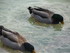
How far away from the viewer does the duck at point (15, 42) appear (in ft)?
21.1

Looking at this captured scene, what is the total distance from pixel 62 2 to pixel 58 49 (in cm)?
469

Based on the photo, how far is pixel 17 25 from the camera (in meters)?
8.36

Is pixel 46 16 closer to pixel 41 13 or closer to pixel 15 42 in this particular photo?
pixel 41 13

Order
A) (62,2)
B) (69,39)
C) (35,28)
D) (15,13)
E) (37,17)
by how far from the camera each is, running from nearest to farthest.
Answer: (69,39), (35,28), (37,17), (15,13), (62,2)

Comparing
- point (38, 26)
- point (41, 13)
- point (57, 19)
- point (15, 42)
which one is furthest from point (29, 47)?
point (41, 13)

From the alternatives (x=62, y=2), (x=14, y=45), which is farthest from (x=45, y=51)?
(x=62, y=2)

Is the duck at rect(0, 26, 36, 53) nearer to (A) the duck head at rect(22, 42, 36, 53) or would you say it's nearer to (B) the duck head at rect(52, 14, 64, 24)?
(A) the duck head at rect(22, 42, 36, 53)

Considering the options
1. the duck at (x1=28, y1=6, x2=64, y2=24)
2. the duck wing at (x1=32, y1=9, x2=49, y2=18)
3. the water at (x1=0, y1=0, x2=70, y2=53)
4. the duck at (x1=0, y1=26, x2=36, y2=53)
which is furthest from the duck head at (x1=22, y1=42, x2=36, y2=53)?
the duck wing at (x1=32, y1=9, x2=49, y2=18)

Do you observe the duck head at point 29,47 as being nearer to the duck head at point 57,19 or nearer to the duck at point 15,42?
the duck at point 15,42

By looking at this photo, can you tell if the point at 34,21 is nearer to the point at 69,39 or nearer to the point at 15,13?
the point at 15,13

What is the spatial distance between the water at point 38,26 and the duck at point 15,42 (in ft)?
0.67

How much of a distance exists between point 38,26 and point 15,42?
187cm

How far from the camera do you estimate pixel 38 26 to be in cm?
839

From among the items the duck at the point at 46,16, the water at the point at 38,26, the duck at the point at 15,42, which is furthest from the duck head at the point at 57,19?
the duck at the point at 15,42
